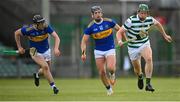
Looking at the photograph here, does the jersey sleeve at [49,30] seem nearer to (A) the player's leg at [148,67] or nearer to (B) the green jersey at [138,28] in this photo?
(B) the green jersey at [138,28]

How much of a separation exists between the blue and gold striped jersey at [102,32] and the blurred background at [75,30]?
1825cm

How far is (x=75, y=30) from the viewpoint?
46594 mm

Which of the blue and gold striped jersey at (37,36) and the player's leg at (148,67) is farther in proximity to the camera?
the blue and gold striped jersey at (37,36)

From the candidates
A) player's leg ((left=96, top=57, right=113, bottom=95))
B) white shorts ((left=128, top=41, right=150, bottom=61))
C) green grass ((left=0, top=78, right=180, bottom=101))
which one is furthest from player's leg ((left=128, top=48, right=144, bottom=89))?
player's leg ((left=96, top=57, right=113, bottom=95))

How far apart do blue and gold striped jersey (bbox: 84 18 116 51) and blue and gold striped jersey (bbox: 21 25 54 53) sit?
1.51m

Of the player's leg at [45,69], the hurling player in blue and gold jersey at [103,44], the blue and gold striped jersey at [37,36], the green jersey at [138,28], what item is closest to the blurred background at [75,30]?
the blue and gold striped jersey at [37,36]

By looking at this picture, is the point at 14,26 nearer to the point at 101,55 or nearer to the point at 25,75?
the point at 25,75

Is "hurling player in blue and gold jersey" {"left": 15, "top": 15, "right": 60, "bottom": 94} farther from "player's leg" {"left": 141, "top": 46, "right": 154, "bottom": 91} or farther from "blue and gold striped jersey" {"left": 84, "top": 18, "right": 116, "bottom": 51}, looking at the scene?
"player's leg" {"left": 141, "top": 46, "right": 154, "bottom": 91}

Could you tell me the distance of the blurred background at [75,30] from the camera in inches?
1610

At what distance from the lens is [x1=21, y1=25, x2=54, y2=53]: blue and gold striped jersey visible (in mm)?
23484

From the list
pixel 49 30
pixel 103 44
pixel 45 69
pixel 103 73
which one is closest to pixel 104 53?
pixel 103 44

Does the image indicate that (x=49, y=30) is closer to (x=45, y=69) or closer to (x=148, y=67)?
(x=45, y=69)

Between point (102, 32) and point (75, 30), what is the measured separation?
2418cm

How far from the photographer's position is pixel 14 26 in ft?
148
